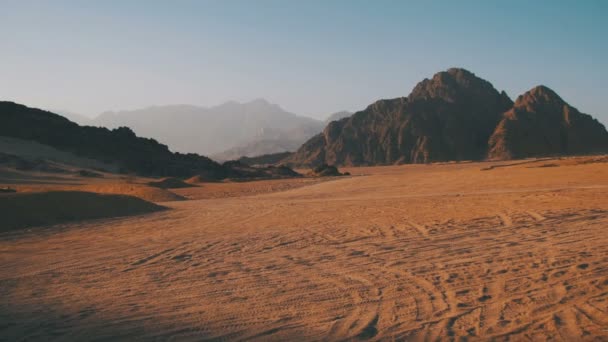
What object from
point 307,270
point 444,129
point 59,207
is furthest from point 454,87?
point 307,270

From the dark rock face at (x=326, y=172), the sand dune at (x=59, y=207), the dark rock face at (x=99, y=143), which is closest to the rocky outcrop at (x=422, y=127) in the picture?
the dark rock face at (x=326, y=172)

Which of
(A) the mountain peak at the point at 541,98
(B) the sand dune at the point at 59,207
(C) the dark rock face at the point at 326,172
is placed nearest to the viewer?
(B) the sand dune at the point at 59,207

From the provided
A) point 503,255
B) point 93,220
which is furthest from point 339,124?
point 503,255

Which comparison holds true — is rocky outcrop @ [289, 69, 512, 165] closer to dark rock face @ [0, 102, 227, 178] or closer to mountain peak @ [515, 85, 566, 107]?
mountain peak @ [515, 85, 566, 107]

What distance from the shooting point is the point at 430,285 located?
548 centimetres

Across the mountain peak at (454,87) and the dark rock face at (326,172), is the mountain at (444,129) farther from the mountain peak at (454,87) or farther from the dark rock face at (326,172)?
the dark rock face at (326,172)

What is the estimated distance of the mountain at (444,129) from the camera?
2945 inches

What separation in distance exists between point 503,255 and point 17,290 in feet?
22.4

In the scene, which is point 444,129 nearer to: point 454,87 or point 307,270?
point 454,87

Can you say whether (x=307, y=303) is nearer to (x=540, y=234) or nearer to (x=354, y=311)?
(x=354, y=311)

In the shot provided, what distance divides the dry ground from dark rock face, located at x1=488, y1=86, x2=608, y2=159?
66488mm

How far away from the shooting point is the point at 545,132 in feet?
245

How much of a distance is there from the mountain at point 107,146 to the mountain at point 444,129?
33.6 meters

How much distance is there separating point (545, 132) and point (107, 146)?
66385 mm
